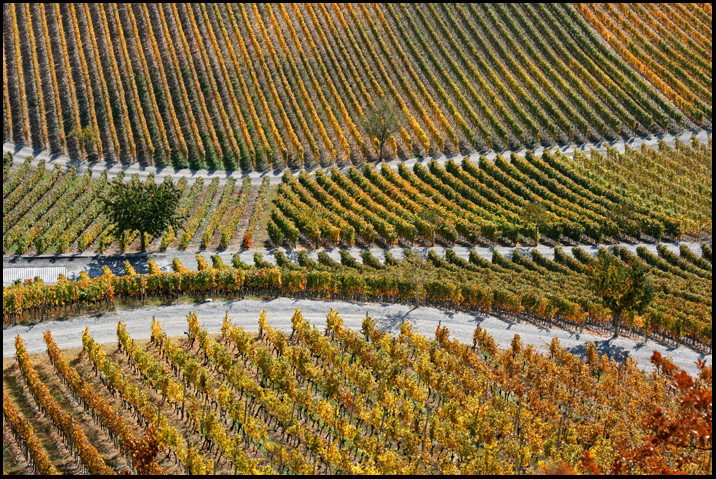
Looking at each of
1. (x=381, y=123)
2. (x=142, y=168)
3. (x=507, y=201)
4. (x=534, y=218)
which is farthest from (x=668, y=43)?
(x=142, y=168)

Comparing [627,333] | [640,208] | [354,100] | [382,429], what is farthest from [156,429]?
[354,100]

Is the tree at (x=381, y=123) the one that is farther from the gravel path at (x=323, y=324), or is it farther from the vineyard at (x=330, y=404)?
the vineyard at (x=330, y=404)

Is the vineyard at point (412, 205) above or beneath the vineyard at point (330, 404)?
beneath

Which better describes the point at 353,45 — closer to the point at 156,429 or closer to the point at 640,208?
the point at 640,208

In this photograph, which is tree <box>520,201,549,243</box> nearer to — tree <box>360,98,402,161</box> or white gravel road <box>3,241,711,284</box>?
white gravel road <box>3,241,711,284</box>

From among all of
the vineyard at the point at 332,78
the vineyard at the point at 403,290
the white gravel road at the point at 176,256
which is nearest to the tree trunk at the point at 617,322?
the vineyard at the point at 403,290

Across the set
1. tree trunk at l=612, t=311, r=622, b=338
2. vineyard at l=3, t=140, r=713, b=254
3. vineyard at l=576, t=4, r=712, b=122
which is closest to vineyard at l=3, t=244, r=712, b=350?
tree trunk at l=612, t=311, r=622, b=338
